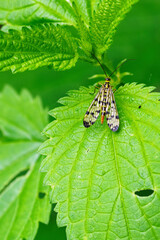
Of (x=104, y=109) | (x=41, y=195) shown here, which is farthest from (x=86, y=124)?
(x=41, y=195)

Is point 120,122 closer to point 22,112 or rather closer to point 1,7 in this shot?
point 1,7

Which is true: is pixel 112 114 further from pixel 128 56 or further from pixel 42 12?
pixel 128 56

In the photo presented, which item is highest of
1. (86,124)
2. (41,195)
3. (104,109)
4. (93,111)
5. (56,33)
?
(56,33)

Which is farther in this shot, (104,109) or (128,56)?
(128,56)

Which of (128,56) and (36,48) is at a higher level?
(128,56)

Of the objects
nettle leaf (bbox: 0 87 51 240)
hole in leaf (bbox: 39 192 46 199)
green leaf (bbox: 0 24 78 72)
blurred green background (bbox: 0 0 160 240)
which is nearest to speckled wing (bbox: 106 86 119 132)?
green leaf (bbox: 0 24 78 72)

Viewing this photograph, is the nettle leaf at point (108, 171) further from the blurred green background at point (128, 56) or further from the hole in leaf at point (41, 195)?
the blurred green background at point (128, 56)
